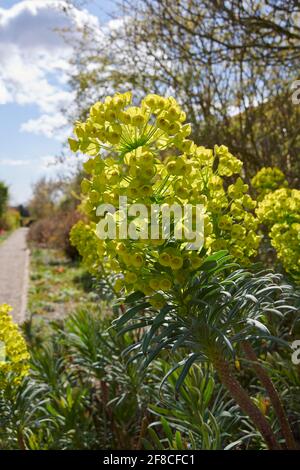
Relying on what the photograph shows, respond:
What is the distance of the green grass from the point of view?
8.19m

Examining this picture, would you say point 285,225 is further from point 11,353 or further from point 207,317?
point 11,353

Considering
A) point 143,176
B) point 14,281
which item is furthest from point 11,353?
point 14,281

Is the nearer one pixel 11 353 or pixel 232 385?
pixel 232 385

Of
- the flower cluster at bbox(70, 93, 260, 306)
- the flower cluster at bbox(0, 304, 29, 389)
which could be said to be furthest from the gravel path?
the flower cluster at bbox(70, 93, 260, 306)

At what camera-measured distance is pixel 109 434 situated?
316 centimetres

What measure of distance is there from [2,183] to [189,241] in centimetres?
3252

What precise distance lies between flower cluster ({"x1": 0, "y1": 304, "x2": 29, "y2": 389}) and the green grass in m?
3.82

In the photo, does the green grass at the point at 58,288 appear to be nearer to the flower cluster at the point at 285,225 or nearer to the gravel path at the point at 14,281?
the gravel path at the point at 14,281

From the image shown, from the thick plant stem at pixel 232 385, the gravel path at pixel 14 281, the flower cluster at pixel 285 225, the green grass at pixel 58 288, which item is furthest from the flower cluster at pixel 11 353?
the gravel path at pixel 14 281

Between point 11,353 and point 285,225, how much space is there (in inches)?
59.6

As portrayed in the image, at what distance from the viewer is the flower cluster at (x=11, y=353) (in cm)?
223

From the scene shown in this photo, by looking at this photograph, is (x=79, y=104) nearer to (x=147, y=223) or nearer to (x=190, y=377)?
(x=190, y=377)

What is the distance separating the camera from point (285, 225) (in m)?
2.00
